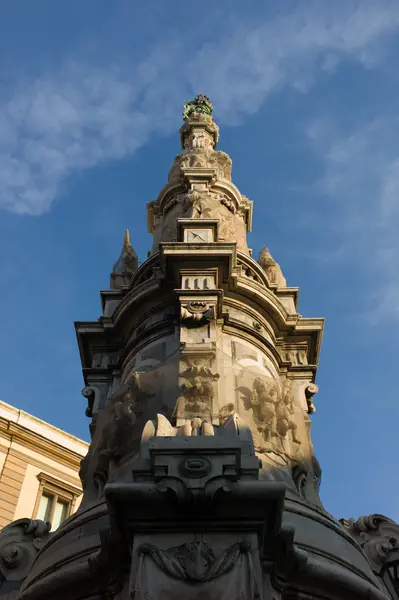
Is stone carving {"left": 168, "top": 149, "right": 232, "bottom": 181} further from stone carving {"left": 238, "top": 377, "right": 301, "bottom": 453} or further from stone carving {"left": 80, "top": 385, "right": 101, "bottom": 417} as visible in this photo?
stone carving {"left": 238, "top": 377, "right": 301, "bottom": 453}

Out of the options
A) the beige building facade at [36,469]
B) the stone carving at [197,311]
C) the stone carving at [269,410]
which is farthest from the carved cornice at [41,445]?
the stone carving at [269,410]

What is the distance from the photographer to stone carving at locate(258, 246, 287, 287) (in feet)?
51.4

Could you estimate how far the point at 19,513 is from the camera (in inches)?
979

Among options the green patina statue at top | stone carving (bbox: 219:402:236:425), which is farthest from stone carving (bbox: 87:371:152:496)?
the green patina statue at top

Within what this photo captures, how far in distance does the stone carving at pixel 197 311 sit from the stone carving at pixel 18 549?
412 cm

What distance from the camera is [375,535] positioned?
10.4 metres

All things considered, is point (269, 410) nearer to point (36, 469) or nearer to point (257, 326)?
point (257, 326)

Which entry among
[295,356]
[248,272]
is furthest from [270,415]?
[248,272]

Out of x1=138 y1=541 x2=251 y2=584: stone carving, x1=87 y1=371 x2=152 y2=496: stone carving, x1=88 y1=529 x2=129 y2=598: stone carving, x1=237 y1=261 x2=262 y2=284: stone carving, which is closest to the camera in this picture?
x1=138 y1=541 x2=251 y2=584: stone carving


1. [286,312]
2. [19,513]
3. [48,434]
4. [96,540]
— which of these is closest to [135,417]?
[96,540]

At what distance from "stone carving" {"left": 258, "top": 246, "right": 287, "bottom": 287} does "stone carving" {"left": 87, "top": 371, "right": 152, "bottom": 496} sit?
18.6 feet

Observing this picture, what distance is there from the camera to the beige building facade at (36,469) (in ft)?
83.5

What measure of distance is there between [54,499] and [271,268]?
52.3 feet

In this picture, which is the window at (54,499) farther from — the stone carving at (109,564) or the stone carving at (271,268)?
the stone carving at (109,564)
